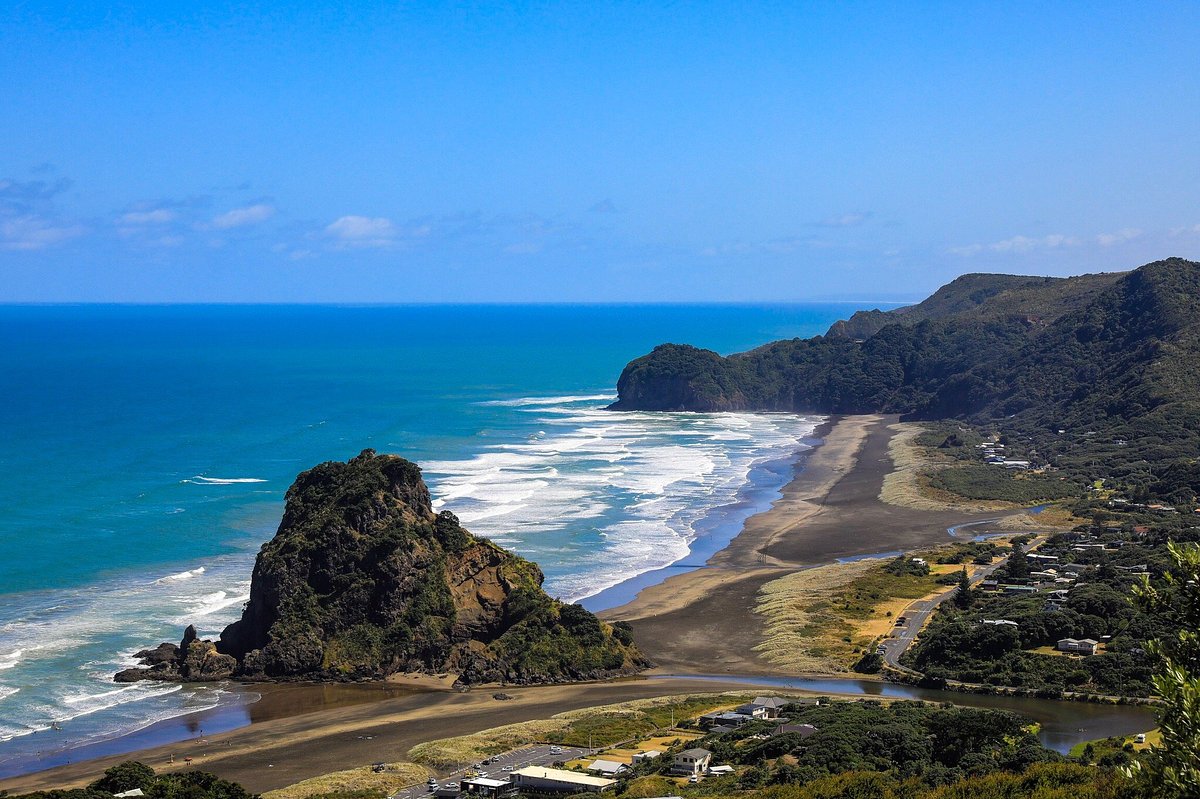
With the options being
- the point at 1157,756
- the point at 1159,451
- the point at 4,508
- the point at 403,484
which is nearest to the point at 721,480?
the point at 1159,451

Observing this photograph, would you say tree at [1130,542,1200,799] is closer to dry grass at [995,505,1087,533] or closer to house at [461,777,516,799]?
house at [461,777,516,799]

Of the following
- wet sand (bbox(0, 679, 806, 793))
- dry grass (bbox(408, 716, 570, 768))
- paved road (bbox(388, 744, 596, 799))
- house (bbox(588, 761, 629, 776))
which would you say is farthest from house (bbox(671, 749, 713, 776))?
wet sand (bbox(0, 679, 806, 793))

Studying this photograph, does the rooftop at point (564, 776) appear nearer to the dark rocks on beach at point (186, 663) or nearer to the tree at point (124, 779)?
the tree at point (124, 779)

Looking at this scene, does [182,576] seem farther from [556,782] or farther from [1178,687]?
[1178,687]

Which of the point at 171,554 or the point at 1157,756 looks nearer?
the point at 1157,756

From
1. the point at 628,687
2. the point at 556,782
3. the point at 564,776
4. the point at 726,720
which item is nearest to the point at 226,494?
the point at 628,687

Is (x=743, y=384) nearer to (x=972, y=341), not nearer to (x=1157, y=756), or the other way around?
(x=972, y=341)

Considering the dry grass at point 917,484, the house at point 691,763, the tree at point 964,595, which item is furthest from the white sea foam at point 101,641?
the dry grass at point 917,484
